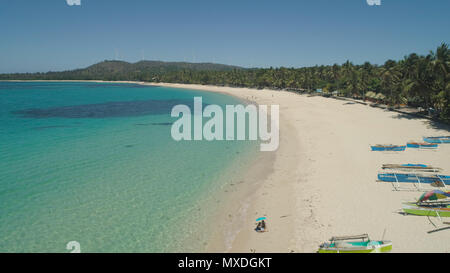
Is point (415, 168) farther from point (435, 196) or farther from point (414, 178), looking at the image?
point (435, 196)

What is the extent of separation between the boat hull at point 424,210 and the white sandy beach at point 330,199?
36 centimetres

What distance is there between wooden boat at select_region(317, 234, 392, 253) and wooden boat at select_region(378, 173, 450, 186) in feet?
22.6

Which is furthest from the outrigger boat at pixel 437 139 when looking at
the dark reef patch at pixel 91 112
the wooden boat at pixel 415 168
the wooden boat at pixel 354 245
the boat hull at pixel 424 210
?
the dark reef patch at pixel 91 112

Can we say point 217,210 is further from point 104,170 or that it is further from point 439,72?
point 439,72

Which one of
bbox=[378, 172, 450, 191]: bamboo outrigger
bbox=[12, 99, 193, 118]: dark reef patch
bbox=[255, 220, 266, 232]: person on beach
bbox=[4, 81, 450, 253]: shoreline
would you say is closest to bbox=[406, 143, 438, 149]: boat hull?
bbox=[4, 81, 450, 253]: shoreline

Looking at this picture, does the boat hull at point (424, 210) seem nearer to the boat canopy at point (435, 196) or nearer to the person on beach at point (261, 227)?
the boat canopy at point (435, 196)

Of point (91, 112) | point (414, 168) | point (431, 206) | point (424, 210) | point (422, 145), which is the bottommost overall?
point (424, 210)

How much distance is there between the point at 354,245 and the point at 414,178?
837 centimetres

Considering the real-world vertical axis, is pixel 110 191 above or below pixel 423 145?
below

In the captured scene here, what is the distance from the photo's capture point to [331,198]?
1362 centimetres

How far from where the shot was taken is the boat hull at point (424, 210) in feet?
36.3

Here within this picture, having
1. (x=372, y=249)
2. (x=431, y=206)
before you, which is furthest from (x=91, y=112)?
(x=431, y=206)

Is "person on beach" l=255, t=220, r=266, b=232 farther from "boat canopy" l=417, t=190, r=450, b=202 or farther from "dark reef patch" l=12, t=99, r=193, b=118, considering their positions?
"dark reef patch" l=12, t=99, r=193, b=118
